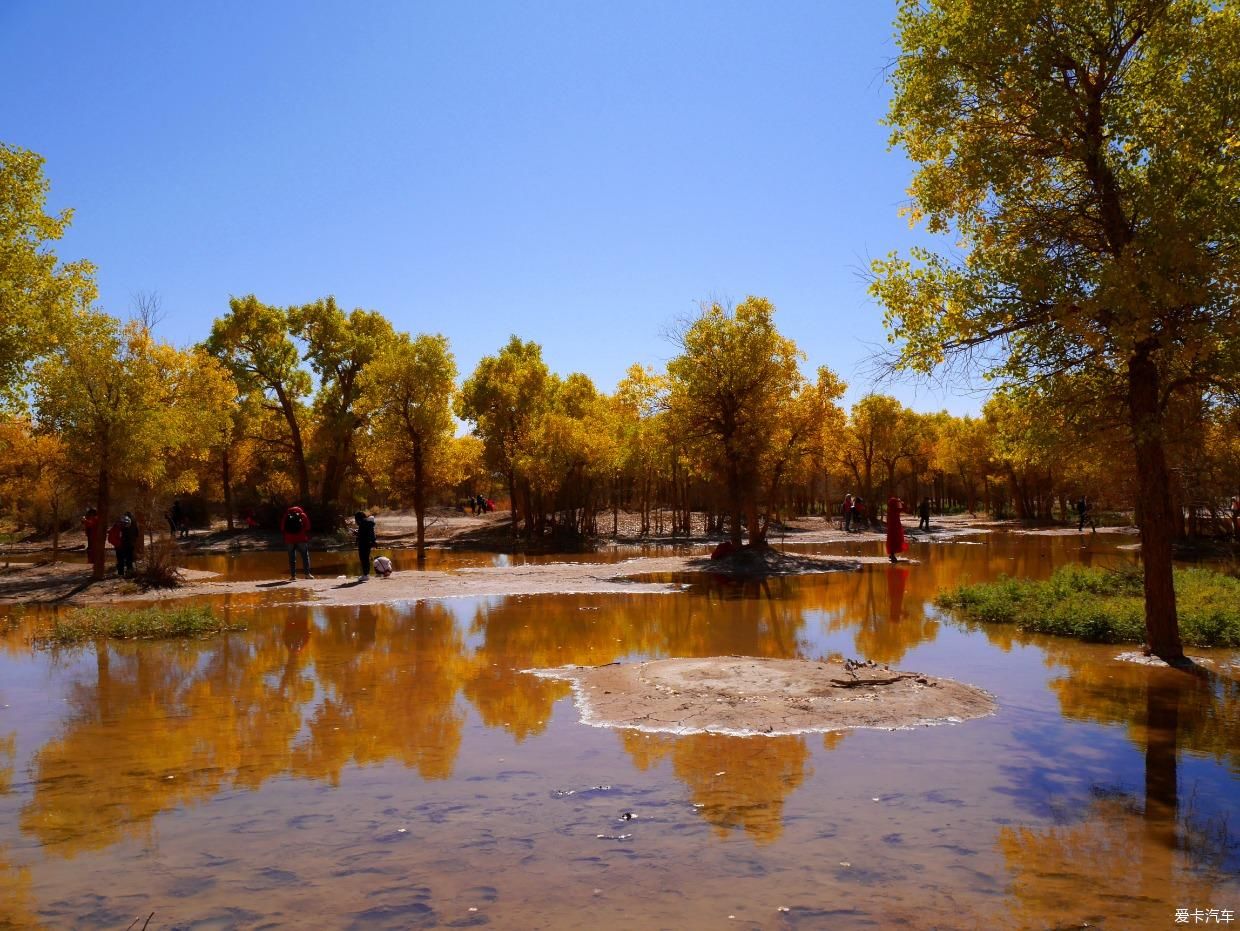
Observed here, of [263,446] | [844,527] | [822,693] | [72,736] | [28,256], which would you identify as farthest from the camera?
[844,527]

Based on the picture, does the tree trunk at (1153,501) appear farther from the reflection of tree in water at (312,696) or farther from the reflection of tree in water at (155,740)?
the reflection of tree in water at (155,740)

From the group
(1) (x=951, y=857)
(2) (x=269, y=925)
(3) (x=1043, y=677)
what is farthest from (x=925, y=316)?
(2) (x=269, y=925)

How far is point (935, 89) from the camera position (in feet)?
39.7

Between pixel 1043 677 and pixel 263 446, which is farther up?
pixel 263 446

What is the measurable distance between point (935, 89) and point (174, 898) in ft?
40.8

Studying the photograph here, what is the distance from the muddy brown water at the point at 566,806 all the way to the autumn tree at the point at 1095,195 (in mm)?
4088

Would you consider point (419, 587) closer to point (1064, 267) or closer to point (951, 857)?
point (1064, 267)

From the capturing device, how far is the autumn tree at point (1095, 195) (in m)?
10.4

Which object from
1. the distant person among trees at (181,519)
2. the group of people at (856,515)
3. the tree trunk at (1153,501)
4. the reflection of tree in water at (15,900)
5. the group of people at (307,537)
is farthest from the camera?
the group of people at (856,515)

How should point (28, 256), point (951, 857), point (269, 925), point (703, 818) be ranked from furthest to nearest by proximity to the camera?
point (28, 256), point (703, 818), point (951, 857), point (269, 925)

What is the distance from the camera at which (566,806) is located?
6984 millimetres

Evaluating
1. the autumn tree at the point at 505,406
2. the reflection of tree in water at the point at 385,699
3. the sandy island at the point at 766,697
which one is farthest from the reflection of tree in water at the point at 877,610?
the autumn tree at the point at 505,406

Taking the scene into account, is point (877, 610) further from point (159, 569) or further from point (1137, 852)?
point (159, 569)

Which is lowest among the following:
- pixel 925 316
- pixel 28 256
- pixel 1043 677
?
pixel 1043 677
